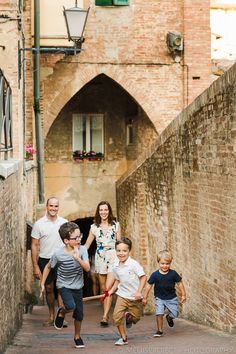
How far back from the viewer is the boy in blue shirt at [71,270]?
7.57 meters

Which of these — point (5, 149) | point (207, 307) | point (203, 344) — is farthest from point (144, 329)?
point (5, 149)

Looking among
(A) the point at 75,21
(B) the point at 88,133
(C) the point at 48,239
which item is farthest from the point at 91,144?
(C) the point at 48,239

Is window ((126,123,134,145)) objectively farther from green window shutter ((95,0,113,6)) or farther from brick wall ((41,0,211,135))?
green window shutter ((95,0,113,6))

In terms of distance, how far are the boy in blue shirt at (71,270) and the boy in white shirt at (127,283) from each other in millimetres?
510

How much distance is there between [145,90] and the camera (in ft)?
61.4

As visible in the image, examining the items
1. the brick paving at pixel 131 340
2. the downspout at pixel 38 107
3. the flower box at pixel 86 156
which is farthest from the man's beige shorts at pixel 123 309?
the flower box at pixel 86 156

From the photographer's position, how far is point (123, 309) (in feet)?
26.2

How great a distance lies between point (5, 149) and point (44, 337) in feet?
8.30

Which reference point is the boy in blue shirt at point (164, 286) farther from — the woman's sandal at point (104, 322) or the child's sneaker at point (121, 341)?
the woman's sandal at point (104, 322)

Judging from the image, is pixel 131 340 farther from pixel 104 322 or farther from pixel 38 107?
pixel 38 107

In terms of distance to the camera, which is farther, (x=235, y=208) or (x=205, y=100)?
(x=205, y=100)

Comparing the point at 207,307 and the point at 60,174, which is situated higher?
the point at 60,174

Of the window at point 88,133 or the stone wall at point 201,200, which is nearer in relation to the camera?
the stone wall at point 201,200

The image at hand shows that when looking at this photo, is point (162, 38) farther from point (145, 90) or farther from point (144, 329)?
point (144, 329)
